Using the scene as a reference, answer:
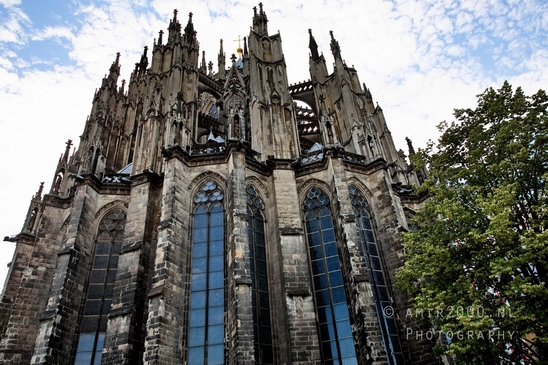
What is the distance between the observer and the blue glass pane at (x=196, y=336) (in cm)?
1341

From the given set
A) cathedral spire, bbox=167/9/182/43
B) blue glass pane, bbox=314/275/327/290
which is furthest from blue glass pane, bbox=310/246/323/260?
cathedral spire, bbox=167/9/182/43

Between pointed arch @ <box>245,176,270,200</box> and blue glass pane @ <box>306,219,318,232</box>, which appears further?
pointed arch @ <box>245,176,270,200</box>

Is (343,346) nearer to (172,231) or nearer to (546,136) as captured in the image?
(172,231)

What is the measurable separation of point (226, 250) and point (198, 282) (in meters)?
1.61

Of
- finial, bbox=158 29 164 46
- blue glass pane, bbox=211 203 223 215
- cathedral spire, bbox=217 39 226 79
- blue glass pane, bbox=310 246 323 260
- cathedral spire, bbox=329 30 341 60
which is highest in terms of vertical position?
cathedral spire, bbox=217 39 226 79

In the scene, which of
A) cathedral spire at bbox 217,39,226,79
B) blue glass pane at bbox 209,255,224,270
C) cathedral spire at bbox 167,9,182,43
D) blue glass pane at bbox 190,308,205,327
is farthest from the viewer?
cathedral spire at bbox 217,39,226,79

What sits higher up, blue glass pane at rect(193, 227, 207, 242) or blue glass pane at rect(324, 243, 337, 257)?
blue glass pane at rect(193, 227, 207, 242)

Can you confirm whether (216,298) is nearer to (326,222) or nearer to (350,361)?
(350,361)

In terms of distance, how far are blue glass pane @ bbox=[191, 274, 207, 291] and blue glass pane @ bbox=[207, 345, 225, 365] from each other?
219 centimetres

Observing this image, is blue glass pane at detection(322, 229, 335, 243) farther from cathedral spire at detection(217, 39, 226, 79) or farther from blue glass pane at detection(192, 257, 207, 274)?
cathedral spire at detection(217, 39, 226, 79)

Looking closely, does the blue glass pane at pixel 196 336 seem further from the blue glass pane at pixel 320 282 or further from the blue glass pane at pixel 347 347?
the blue glass pane at pixel 347 347

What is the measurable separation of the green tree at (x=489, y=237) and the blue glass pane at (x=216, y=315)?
6284 mm

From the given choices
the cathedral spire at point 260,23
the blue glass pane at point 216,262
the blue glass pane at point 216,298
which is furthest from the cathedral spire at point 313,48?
the blue glass pane at point 216,298

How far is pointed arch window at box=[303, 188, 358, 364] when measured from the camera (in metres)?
14.1
